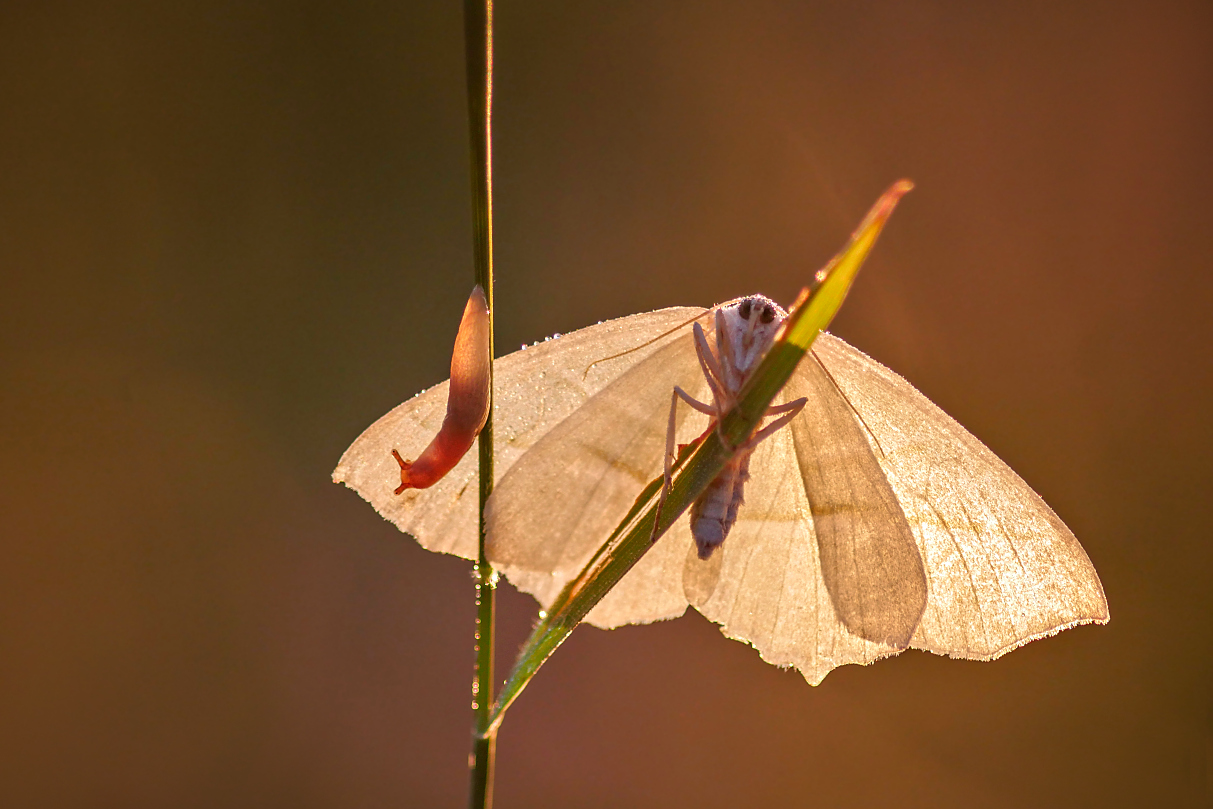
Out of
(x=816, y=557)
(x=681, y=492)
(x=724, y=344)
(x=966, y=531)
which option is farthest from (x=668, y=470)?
(x=966, y=531)

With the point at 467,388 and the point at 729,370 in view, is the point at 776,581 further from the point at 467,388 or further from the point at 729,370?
the point at 467,388

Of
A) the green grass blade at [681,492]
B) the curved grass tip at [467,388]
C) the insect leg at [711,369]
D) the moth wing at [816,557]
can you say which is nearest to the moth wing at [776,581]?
the moth wing at [816,557]

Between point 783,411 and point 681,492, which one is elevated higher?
point 783,411

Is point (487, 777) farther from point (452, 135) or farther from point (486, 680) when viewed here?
point (452, 135)

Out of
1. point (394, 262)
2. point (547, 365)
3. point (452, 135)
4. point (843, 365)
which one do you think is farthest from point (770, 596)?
point (452, 135)

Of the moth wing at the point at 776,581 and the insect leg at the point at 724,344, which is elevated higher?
the insect leg at the point at 724,344

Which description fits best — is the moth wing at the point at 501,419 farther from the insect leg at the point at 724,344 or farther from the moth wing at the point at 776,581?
the moth wing at the point at 776,581
